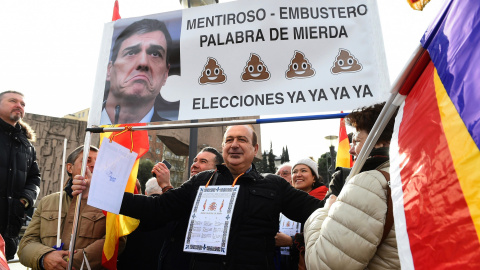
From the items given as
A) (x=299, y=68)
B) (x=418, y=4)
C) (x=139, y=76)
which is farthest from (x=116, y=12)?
(x=418, y=4)

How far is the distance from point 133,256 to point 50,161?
23369 mm

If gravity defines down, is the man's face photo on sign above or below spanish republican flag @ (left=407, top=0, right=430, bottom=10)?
above

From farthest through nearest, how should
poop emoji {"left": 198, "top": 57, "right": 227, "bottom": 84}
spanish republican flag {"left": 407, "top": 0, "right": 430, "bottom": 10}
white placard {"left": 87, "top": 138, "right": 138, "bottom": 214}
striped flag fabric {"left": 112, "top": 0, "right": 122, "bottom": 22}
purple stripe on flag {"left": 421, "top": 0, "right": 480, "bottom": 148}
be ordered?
striped flag fabric {"left": 112, "top": 0, "right": 122, "bottom": 22} → poop emoji {"left": 198, "top": 57, "right": 227, "bottom": 84} → white placard {"left": 87, "top": 138, "right": 138, "bottom": 214} → spanish republican flag {"left": 407, "top": 0, "right": 430, "bottom": 10} → purple stripe on flag {"left": 421, "top": 0, "right": 480, "bottom": 148}

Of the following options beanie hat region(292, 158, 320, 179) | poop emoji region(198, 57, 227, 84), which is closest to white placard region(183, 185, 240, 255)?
poop emoji region(198, 57, 227, 84)

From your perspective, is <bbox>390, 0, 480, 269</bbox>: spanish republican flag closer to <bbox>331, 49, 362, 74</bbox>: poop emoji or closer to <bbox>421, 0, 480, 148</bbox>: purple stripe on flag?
<bbox>421, 0, 480, 148</bbox>: purple stripe on flag

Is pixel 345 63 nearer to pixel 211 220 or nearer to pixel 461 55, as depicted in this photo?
pixel 211 220

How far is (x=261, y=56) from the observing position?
9.02 feet

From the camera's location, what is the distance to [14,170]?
143 inches

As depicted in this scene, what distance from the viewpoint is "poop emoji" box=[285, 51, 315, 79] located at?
262 cm

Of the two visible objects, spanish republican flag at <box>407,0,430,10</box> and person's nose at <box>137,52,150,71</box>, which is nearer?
spanish republican flag at <box>407,0,430,10</box>

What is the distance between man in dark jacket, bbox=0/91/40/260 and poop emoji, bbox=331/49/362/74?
311 centimetres

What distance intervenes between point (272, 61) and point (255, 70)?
0.14 m

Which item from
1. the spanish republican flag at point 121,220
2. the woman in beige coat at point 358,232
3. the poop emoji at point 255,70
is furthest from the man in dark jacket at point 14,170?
the woman in beige coat at point 358,232

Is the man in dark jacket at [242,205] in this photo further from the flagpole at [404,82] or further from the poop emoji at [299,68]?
the flagpole at [404,82]
